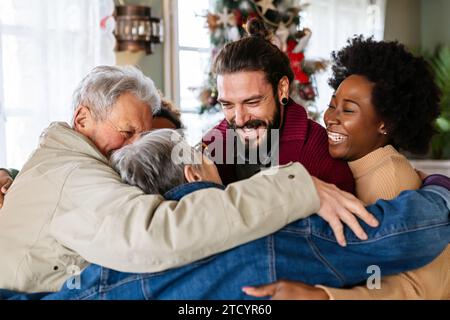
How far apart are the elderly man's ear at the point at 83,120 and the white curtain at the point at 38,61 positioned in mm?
2255

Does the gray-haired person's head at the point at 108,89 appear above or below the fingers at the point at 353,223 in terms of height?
above

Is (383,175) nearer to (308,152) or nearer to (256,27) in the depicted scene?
(308,152)

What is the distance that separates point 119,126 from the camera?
1.79 metres

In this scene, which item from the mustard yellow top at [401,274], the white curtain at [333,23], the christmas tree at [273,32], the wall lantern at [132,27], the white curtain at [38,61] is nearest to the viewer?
the mustard yellow top at [401,274]

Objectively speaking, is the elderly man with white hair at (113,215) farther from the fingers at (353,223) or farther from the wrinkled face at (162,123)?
the wrinkled face at (162,123)

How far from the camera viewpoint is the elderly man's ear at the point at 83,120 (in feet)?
5.88

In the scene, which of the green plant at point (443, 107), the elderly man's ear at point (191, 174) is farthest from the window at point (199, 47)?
the elderly man's ear at point (191, 174)

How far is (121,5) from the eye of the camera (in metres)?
4.51

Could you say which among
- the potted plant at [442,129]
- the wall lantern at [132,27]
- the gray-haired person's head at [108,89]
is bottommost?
the potted plant at [442,129]

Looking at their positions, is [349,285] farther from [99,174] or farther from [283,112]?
[283,112]

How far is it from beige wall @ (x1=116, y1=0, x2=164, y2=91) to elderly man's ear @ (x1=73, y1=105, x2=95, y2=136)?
2902 millimetres

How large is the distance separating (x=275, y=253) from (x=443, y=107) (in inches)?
214

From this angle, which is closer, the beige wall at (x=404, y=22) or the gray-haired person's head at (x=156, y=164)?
the gray-haired person's head at (x=156, y=164)

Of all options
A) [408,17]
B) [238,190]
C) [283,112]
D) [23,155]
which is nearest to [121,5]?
[23,155]
